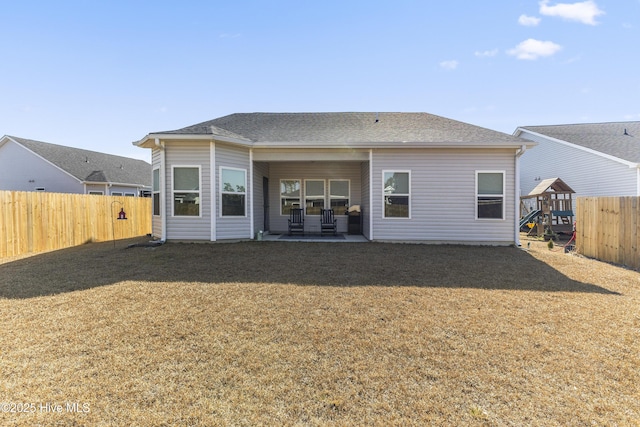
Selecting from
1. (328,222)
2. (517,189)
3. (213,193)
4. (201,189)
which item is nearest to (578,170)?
(517,189)

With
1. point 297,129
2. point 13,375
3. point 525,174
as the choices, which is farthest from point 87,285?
point 525,174

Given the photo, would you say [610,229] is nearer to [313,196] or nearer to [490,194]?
[490,194]

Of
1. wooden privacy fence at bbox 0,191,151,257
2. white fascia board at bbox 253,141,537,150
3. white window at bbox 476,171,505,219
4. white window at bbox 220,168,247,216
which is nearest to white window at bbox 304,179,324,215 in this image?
white fascia board at bbox 253,141,537,150

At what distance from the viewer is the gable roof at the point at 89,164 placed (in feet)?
56.4

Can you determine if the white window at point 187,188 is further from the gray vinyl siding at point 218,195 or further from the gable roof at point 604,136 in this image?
the gable roof at point 604,136

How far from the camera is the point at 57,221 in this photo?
9023 millimetres

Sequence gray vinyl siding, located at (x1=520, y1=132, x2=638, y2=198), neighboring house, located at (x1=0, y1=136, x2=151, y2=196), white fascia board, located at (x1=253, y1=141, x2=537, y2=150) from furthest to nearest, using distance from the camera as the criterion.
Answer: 1. neighboring house, located at (x1=0, y1=136, x2=151, y2=196)
2. gray vinyl siding, located at (x1=520, y1=132, x2=638, y2=198)
3. white fascia board, located at (x1=253, y1=141, x2=537, y2=150)

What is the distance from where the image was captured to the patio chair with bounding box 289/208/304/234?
35.4 ft

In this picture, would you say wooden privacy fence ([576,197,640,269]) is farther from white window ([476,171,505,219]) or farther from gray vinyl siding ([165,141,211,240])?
gray vinyl siding ([165,141,211,240])

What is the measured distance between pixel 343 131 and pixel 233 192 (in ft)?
14.1

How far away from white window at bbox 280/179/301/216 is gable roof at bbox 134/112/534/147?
221 cm

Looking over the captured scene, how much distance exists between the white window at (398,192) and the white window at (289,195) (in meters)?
3.95

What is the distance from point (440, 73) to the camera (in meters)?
10.2

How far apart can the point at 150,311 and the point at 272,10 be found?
987 centimetres
